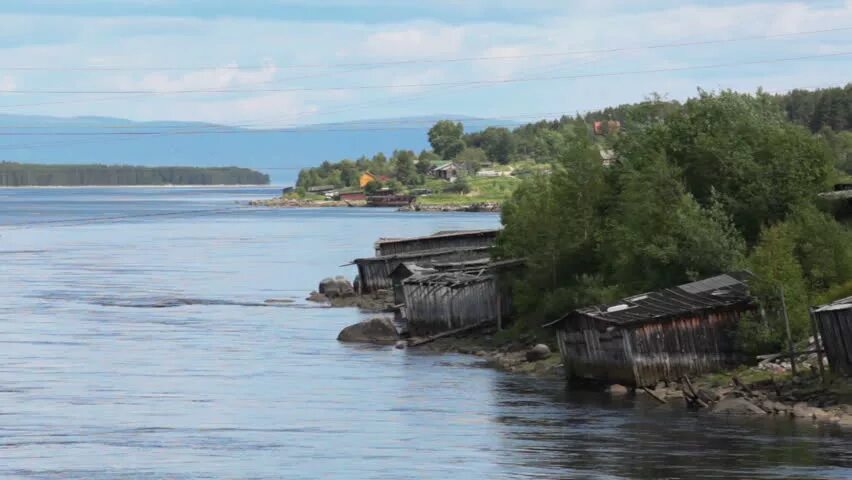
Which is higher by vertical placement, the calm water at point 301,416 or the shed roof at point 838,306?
the shed roof at point 838,306

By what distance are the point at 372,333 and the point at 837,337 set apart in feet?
92.2

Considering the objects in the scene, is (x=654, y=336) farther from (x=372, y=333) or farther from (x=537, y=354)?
(x=372, y=333)

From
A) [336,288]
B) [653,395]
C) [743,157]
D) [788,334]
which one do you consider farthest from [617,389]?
[336,288]

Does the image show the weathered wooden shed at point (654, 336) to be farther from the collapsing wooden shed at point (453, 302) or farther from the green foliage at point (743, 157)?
the collapsing wooden shed at point (453, 302)

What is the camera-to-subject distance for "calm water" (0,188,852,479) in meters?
39.0

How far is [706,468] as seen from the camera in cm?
3781

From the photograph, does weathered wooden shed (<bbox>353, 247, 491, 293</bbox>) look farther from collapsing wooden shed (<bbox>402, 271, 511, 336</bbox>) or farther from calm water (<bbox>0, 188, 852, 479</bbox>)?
collapsing wooden shed (<bbox>402, 271, 511, 336</bbox>)

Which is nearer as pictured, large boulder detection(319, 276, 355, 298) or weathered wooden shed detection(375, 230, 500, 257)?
large boulder detection(319, 276, 355, 298)

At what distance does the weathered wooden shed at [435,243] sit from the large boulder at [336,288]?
3936 millimetres

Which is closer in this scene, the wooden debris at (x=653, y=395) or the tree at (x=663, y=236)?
the wooden debris at (x=653, y=395)

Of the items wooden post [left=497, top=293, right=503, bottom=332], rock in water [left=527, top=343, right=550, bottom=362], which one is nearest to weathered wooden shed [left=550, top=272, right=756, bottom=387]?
rock in water [left=527, top=343, right=550, bottom=362]

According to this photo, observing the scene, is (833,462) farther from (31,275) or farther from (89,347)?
(31,275)

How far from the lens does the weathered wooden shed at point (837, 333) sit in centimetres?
4525

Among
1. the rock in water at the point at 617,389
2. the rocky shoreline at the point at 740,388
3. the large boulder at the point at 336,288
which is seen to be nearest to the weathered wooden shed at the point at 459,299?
the rocky shoreline at the point at 740,388
